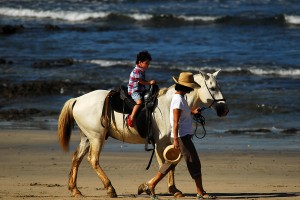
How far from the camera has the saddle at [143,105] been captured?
11703mm

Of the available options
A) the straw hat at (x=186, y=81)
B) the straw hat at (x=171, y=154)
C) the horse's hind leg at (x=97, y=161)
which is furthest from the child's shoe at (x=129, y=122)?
the straw hat at (x=186, y=81)

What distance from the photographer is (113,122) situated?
1193 centimetres

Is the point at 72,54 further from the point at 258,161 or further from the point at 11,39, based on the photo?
the point at 258,161

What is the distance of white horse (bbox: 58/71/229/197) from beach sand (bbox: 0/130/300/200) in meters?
0.36

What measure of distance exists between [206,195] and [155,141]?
1.10m

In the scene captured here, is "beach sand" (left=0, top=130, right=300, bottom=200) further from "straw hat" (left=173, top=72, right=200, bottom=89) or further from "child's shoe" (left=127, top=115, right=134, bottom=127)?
"straw hat" (left=173, top=72, right=200, bottom=89)

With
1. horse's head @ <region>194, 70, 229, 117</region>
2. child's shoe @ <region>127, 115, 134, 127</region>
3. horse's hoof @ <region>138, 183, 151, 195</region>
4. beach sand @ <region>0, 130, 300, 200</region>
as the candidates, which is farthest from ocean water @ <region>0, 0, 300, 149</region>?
horse's hoof @ <region>138, 183, 151, 195</region>

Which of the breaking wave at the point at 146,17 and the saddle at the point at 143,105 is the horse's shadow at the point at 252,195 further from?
the breaking wave at the point at 146,17

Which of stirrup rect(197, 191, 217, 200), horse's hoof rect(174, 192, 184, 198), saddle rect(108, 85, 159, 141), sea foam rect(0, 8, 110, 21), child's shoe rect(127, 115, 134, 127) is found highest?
saddle rect(108, 85, 159, 141)

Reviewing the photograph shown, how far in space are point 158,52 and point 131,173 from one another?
1763 centimetres

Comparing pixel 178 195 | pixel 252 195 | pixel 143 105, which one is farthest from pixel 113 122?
pixel 252 195

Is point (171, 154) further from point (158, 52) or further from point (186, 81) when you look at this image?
point (158, 52)

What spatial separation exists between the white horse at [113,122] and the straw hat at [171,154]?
22.5 inches

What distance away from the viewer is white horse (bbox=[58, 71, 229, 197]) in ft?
38.2
